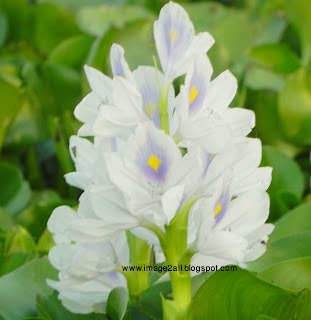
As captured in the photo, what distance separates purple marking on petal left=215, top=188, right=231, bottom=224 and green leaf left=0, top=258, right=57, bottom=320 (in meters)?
0.25

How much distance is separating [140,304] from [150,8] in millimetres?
1389

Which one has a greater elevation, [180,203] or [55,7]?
[180,203]

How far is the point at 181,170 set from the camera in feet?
2.20

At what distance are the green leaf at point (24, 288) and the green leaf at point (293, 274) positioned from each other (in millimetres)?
249

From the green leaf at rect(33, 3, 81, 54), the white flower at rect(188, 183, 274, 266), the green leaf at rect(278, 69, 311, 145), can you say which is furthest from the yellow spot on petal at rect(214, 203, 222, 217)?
the green leaf at rect(33, 3, 81, 54)

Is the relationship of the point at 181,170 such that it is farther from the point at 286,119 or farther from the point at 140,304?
the point at 286,119

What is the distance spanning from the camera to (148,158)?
67 cm

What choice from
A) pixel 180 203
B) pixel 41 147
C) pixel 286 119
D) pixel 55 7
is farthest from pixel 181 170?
pixel 55 7

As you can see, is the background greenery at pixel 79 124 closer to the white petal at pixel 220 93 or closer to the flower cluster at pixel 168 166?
the flower cluster at pixel 168 166

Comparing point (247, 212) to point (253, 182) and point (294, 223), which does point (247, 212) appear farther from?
point (294, 223)

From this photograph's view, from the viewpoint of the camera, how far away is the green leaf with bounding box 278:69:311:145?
154 cm

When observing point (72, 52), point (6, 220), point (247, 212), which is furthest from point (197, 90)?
point (72, 52)

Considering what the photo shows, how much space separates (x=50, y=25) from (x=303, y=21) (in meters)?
0.57

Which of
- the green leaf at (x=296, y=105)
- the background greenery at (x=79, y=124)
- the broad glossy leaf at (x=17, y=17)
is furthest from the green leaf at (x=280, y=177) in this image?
the broad glossy leaf at (x=17, y=17)
